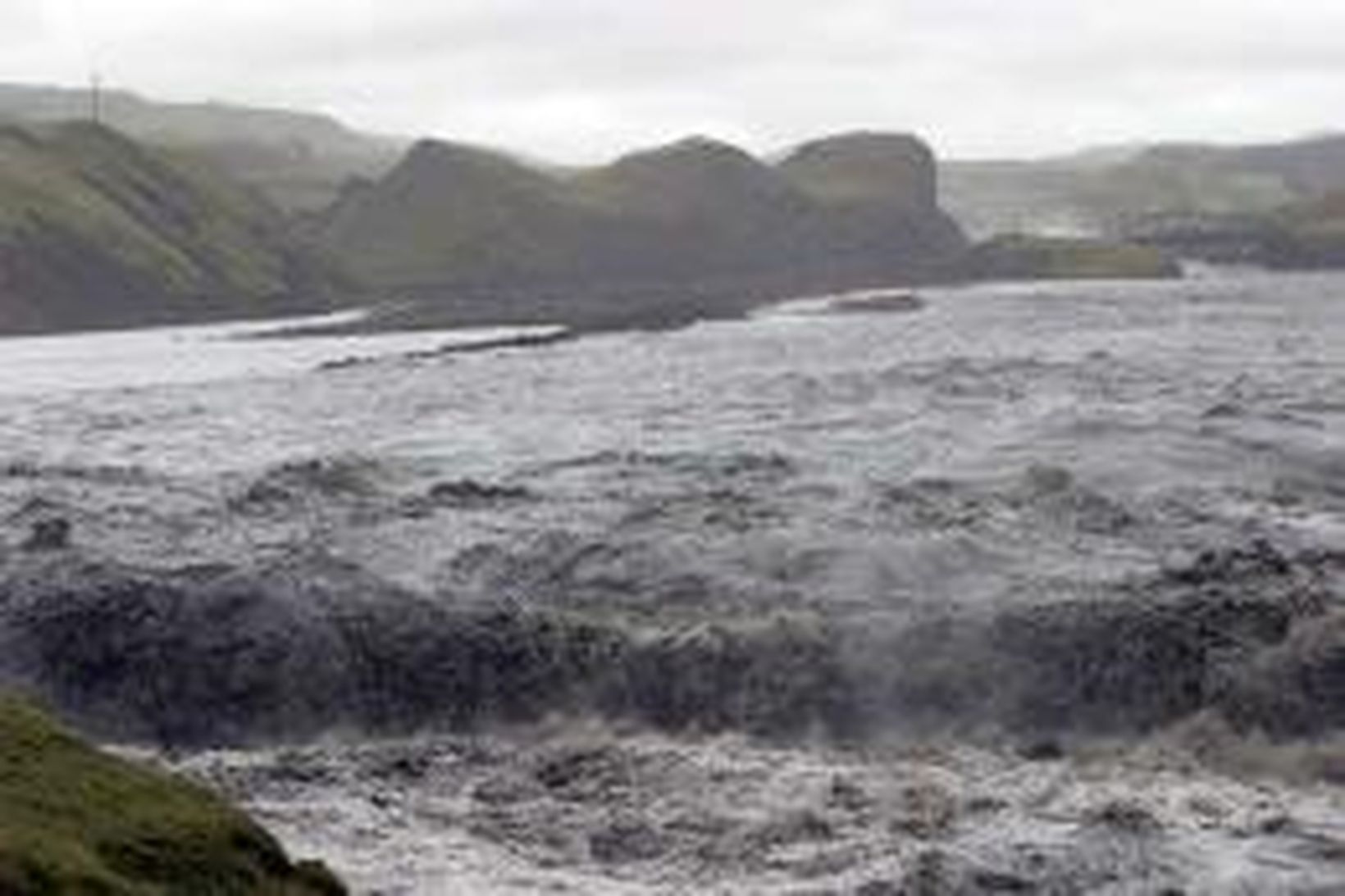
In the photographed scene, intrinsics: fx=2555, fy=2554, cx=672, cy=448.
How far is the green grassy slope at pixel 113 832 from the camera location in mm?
12750

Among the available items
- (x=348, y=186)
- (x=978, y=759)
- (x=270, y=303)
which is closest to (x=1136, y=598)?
(x=978, y=759)

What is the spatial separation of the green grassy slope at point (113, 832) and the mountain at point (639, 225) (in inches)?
5640

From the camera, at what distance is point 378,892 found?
1672 cm

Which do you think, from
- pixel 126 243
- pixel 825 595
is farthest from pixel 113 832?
pixel 126 243

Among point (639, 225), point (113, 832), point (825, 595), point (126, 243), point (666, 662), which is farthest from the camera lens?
point (639, 225)

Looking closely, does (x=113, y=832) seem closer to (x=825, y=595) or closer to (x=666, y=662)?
(x=666, y=662)

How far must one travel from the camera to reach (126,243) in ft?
471

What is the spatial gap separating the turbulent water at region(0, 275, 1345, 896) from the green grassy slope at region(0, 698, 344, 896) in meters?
2.53

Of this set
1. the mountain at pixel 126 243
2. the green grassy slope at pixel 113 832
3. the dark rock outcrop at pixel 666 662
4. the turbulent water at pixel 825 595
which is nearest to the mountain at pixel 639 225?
the mountain at pixel 126 243

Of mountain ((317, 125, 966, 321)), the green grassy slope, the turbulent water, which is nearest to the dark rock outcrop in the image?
the turbulent water

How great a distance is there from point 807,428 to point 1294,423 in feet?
28.9

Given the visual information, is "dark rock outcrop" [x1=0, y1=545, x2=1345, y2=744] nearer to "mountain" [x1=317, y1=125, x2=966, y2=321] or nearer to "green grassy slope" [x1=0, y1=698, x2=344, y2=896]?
"green grassy slope" [x1=0, y1=698, x2=344, y2=896]

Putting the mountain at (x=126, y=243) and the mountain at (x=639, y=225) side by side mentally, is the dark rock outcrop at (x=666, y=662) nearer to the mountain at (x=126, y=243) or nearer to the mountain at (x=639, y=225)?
the mountain at (x=126, y=243)

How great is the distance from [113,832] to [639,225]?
537ft
